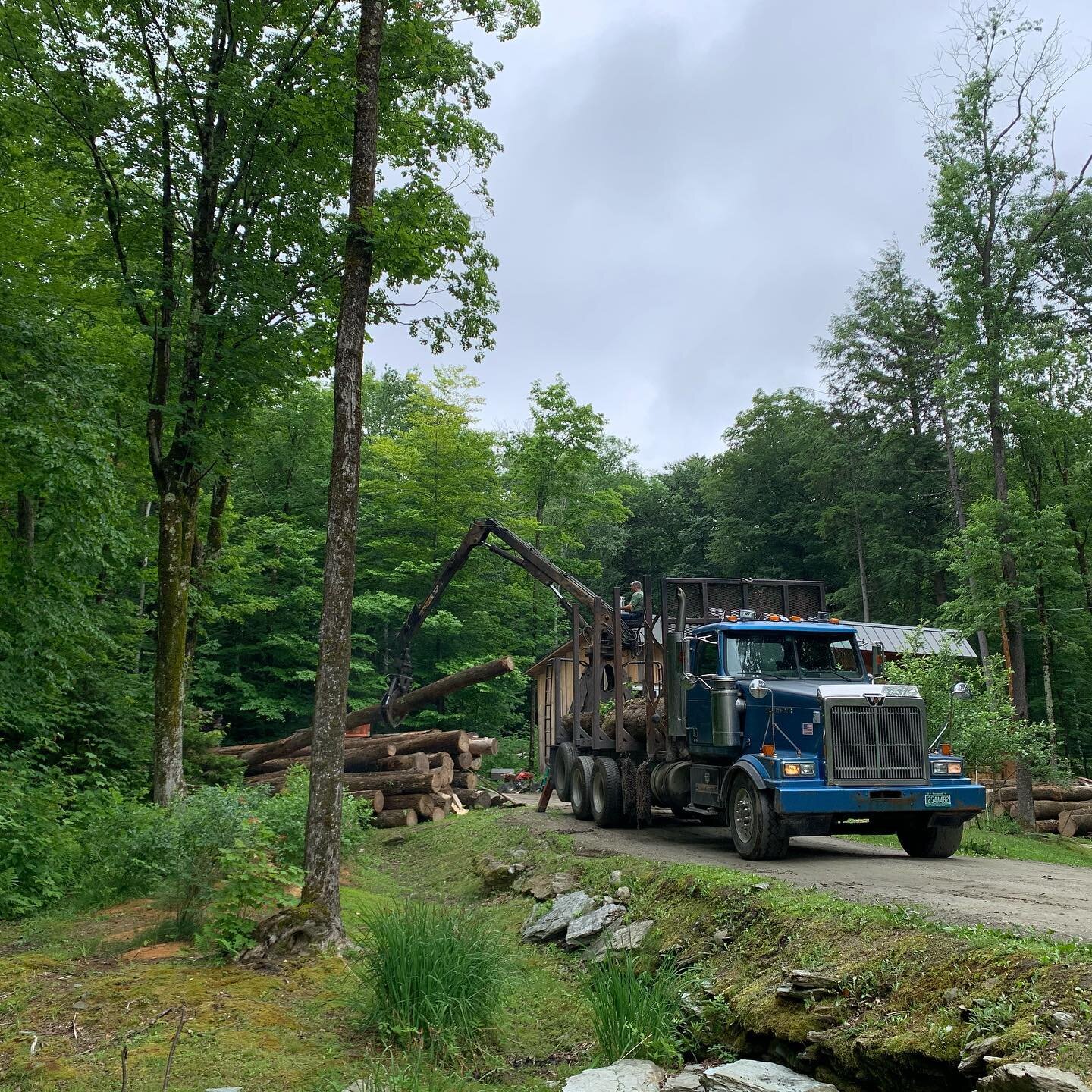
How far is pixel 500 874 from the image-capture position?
1150 cm

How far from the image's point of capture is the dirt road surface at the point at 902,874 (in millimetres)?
6691

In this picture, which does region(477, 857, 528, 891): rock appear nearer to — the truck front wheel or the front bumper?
the front bumper

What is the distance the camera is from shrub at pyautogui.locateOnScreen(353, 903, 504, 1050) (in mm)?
5895

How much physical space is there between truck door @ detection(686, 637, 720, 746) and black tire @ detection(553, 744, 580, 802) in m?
4.40

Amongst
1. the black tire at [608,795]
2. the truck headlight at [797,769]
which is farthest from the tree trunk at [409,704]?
the truck headlight at [797,769]

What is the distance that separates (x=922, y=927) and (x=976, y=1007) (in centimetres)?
129

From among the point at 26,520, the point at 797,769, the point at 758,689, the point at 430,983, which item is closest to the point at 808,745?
the point at 797,769

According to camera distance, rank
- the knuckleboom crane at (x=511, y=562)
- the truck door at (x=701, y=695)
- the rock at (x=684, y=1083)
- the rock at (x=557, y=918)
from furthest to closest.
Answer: the knuckleboom crane at (x=511, y=562) → the truck door at (x=701, y=695) → the rock at (x=557, y=918) → the rock at (x=684, y=1083)

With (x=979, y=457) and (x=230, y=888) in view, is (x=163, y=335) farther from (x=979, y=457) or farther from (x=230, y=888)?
(x=979, y=457)

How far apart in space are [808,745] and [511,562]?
10422 millimetres

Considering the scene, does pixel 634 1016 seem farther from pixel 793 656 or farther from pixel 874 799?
pixel 793 656

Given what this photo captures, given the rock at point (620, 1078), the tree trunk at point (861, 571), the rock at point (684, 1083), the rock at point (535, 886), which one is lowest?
the rock at point (620, 1078)

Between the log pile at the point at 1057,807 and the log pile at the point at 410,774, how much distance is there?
41.2ft

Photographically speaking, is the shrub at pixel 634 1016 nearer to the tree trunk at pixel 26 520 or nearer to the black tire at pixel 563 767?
the black tire at pixel 563 767
